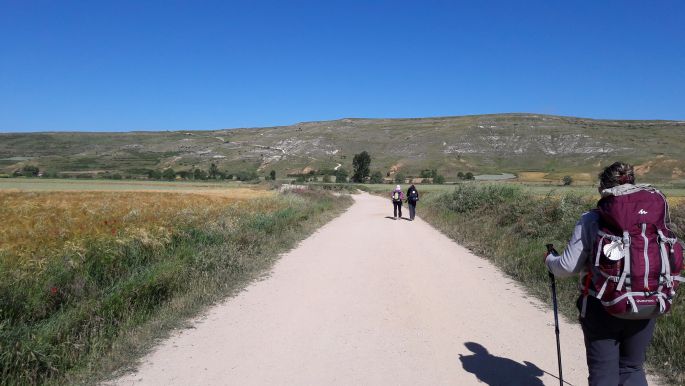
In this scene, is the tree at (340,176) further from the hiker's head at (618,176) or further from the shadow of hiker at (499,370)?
the hiker's head at (618,176)

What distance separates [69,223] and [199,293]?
Answer: 246 inches

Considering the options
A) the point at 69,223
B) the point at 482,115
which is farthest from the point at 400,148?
the point at 69,223

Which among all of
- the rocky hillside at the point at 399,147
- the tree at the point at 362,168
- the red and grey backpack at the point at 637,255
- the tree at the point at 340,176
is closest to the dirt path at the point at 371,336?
the red and grey backpack at the point at 637,255

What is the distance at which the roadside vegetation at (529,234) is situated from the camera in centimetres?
487

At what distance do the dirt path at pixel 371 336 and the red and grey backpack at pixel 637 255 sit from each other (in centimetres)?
166

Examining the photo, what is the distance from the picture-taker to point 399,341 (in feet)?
17.0

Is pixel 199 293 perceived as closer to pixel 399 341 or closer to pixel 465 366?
pixel 399 341

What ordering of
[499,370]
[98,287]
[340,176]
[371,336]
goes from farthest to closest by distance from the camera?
[340,176] → [98,287] → [371,336] → [499,370]

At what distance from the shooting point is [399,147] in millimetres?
129125

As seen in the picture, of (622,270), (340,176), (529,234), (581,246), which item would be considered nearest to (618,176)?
(581,246)

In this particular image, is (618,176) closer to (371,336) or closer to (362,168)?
(371,336)

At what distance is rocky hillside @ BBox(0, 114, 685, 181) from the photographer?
320 feet

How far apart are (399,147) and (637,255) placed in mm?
127788

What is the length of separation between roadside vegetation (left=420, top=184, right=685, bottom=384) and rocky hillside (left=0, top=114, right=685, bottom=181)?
50.1 metres
